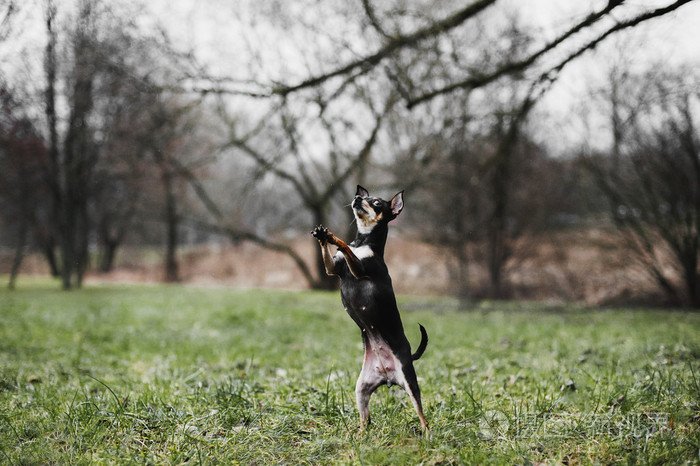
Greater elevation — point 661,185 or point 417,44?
point 417,44

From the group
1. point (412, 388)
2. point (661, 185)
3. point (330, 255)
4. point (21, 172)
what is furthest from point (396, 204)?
point (21, 172)

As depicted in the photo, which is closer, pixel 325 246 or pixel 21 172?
pixel 325 246

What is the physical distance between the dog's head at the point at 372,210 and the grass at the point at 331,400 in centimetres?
114

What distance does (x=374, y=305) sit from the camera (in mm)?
2398

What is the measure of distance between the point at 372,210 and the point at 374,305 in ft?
1.83

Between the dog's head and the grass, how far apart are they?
114cm

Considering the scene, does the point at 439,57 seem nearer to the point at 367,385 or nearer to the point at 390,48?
the point at 390,48

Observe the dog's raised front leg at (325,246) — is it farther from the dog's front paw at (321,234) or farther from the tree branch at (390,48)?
the tree branch at (390,48)

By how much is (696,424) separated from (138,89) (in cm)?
718

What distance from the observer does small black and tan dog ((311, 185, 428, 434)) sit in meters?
2.40

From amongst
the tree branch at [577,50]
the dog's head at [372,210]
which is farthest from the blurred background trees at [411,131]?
the dog's head at [372,210]

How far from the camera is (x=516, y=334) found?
6.82 metres

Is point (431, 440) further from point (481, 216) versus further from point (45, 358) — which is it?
point (481, 216)

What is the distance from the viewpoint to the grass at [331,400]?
2.32 m
